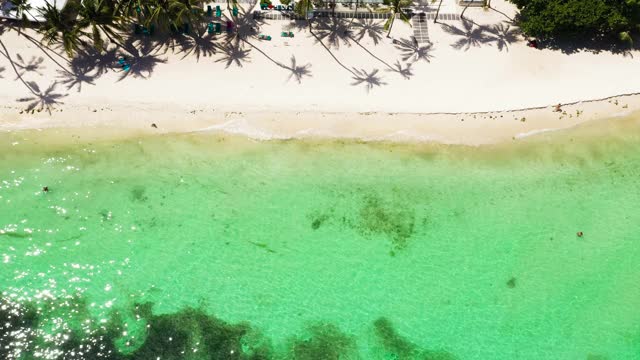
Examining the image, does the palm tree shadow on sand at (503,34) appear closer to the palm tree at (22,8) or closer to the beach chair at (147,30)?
the beach chair at (147,30)

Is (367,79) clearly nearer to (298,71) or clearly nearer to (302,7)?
(298,71)

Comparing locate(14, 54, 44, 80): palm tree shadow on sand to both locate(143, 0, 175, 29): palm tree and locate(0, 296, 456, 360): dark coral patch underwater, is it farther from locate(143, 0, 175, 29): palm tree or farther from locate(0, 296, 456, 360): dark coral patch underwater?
locate(0, 296, 456, 360): dark coral patch underwater

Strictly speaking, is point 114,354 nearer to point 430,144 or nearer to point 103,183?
point 103,183

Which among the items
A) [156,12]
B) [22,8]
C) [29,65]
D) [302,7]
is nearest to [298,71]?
[302,7]

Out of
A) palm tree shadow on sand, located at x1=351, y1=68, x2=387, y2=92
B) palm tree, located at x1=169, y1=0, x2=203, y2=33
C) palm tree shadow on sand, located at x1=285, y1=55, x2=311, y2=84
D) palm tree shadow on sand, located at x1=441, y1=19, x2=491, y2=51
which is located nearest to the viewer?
palm tree, located at x1=169, y1=0, x2=203, y2=33

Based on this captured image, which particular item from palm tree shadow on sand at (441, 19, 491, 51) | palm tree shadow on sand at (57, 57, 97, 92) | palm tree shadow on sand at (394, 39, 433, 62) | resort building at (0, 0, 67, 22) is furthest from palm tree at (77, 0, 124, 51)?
palm tree shadow on sand at (441, 19, 491, 51)

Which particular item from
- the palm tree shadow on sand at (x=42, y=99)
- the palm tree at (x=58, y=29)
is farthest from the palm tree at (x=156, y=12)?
the palm tree shadow on sand at (x=42, y=99)

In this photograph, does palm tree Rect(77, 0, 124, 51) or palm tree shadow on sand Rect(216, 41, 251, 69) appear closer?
palm tree Rect(77, 0, 124, 51)
